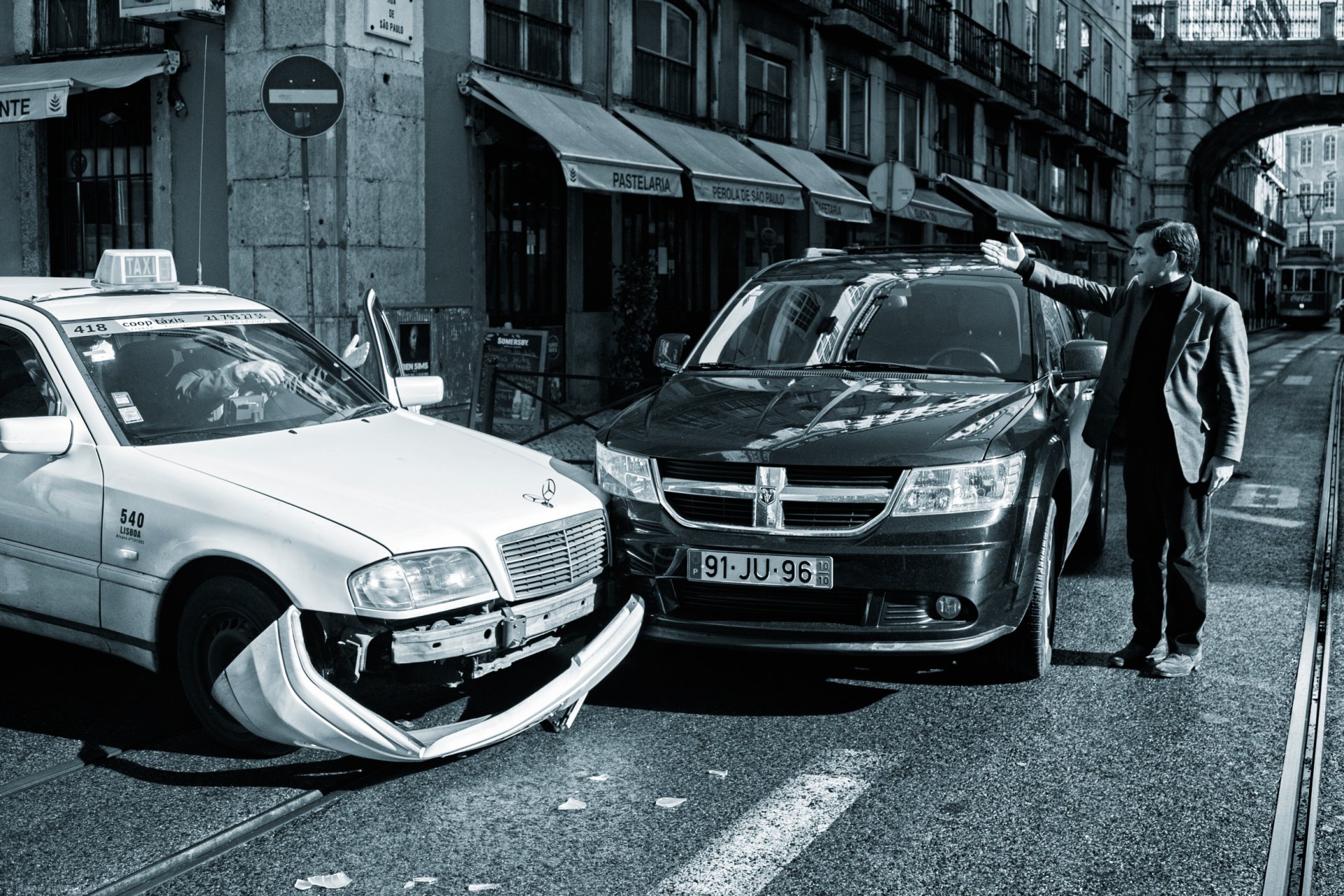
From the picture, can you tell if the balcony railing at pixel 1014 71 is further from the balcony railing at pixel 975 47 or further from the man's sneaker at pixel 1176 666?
the man's sneaker at pixel 1176 666

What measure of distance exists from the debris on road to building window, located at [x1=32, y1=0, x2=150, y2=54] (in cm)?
1253

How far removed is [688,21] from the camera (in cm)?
1981

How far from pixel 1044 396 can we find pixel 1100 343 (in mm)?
595

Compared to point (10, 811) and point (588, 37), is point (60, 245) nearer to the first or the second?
point (588, 37)

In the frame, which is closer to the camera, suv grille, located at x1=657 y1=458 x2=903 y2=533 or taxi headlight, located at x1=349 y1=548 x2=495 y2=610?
taxi headlight, located at x1=349 y1=548 x2=495 y2=610

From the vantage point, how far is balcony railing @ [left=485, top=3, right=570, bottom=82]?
15.3 meters

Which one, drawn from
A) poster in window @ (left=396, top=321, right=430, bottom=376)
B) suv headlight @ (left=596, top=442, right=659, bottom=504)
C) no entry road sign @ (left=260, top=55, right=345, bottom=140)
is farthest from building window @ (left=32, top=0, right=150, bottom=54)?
suv headlight @ (left=596, top=442, right=659, bottom=504)

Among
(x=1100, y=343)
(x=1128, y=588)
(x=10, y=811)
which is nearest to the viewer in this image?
(x=10, y=811)

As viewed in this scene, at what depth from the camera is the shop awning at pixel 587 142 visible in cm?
1424

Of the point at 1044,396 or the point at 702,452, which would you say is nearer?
the point at 702,452

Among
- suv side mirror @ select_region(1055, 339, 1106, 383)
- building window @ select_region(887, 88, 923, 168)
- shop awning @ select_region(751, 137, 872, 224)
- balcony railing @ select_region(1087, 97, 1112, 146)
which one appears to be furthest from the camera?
balcony railing @ select_region(1087, 97, 1112, 146)

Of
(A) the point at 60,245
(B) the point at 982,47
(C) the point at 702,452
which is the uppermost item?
(B) the point at 982,47

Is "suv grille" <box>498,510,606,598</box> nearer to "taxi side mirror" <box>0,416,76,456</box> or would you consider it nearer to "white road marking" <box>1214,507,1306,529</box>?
"taxi side mirror" <box>0,416,76,456</box>

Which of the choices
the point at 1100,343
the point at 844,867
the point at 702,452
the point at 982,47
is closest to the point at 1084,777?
the point at 844,867
